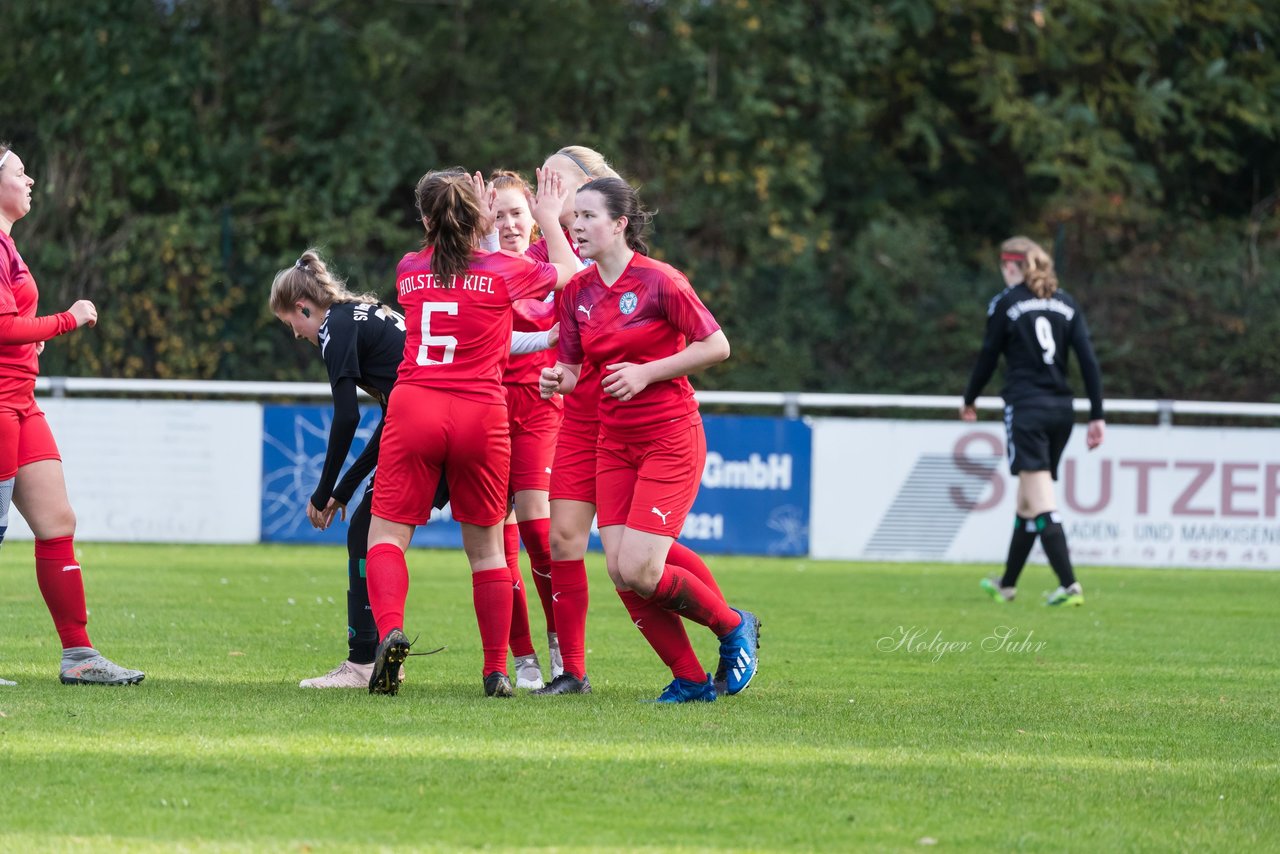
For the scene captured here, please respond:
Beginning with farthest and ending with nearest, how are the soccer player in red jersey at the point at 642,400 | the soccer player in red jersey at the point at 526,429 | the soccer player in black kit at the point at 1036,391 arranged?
1. the soccer player in black kit at the point at 1036,391
2. the soccer player in red jersey at the point at 526,429
3. the soccer player in red jersey at the point at 642,400

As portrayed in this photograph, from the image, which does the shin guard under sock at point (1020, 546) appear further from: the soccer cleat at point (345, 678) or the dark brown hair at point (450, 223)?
the dark brown hair at point (450, 223)

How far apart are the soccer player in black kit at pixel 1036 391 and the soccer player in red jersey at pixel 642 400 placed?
5.06m

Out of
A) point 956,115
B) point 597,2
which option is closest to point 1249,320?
point 956,115

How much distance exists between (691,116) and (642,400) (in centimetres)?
1597

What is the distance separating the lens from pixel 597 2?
21.7 metres

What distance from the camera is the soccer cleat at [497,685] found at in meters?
6.15

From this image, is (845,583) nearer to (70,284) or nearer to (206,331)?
(206,331)

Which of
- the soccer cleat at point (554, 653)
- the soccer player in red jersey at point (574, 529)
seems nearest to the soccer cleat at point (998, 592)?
the soccer cleat at point (554, 653)

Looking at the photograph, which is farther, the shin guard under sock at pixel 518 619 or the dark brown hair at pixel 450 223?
the shin guard under sock at pixel 518 619

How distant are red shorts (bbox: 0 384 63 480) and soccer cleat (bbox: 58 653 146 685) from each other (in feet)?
2.44

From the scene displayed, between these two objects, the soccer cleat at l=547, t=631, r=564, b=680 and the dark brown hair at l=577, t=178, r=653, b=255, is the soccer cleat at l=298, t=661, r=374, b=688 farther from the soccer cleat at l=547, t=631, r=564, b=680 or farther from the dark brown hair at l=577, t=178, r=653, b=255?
the dark brown hair at l=577, t=178, r=653, b=255

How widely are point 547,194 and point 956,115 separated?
17493mm

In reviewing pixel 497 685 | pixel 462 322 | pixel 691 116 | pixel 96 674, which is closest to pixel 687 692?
pixel 497 685

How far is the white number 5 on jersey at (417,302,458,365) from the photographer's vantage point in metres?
Answer: 5.95
